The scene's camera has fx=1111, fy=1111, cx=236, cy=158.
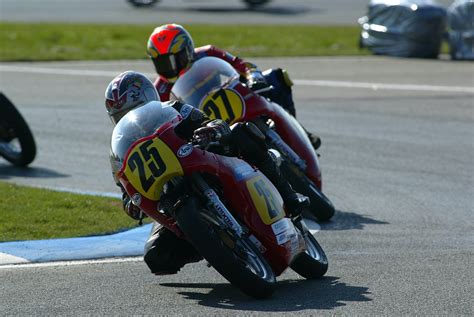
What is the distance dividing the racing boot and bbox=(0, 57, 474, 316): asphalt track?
0.48 metres

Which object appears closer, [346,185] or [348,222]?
[348,222]

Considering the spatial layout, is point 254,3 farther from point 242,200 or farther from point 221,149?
point 242,200

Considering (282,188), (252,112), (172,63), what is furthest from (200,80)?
(282,188)

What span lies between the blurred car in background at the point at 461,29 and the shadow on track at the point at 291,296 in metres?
13.5

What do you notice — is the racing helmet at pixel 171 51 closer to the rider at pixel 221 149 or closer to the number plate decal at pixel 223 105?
the number plate decal at pixel 223 105

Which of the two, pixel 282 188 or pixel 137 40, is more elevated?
pixel 282 188

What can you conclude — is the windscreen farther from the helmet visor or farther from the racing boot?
the racing boot

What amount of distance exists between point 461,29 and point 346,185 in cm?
1000

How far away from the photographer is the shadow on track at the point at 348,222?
29.5ft

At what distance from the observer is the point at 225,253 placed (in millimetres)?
6215

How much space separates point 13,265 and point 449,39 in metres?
14.3

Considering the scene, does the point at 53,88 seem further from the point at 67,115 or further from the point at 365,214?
the point at 365,214

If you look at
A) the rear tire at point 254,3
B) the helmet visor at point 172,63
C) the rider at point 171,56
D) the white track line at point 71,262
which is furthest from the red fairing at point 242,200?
the rear tire at point 254,3

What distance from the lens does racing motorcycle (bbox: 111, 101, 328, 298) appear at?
20.7 feet
